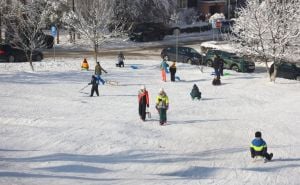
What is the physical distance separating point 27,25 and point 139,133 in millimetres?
19107

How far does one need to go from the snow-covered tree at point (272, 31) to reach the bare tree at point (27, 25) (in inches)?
517

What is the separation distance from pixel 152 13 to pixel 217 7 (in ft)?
60.3

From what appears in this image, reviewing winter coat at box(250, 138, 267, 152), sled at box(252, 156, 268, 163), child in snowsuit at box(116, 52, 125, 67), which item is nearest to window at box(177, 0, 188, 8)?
child in snowsuit at box(116, 52, 125, 67)

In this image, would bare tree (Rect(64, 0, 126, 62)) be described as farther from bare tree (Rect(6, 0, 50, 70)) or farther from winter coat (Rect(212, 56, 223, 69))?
winter coat (Rect(212, 56, 223, 69))

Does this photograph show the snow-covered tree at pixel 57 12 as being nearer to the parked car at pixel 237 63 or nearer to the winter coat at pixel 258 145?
the parked car at pixel 237 63

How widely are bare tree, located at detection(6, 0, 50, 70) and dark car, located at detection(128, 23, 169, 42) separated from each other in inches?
357

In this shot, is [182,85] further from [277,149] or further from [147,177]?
[147,177]

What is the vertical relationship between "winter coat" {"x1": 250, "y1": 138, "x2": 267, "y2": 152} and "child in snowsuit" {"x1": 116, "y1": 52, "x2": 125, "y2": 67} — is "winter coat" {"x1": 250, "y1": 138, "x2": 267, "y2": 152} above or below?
below

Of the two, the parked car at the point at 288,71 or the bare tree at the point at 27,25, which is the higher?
the bare tree at the point at 27,25

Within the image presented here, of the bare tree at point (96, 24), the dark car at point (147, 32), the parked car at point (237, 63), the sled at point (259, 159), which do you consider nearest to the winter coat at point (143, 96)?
the sled at point (259, 159)

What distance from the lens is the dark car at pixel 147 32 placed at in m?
52.9

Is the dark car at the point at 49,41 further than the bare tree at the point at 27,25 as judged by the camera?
Yes

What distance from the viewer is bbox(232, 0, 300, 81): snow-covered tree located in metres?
31.4

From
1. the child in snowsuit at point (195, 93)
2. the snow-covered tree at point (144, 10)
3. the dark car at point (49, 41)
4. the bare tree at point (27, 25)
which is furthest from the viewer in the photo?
the snow-covered tree at point (144, 10)
